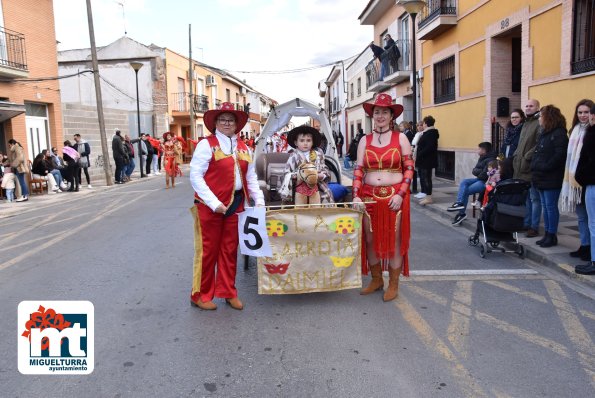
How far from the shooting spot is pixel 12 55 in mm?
16922

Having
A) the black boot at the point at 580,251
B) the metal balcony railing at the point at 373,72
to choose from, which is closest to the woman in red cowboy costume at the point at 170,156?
the metal balcony railing at the point at 373,72

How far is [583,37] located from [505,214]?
487 cm

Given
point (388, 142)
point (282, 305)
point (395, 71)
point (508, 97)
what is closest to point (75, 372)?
point (282, 305)

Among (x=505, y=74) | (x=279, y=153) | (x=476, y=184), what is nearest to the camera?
(x=279, y=153)

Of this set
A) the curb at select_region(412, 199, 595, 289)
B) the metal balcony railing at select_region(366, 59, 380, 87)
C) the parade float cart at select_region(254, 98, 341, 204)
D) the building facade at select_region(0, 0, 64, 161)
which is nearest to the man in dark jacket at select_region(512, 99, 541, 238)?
the curb at select_region(412, 199, 595, 289)

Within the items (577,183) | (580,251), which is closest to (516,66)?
(577,183)

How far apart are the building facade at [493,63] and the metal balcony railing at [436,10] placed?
30mm

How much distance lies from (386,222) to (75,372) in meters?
2.95

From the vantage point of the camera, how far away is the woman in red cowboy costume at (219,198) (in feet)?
15.0

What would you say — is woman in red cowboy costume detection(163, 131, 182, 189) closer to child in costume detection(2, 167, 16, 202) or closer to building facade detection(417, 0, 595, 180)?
child in costume detection(2, 167, 16, 202)

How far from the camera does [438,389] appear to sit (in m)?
3.25

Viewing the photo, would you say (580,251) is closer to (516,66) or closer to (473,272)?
(473,272)

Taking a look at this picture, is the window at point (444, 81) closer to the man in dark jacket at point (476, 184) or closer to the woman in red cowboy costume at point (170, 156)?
the man in dark jacket at point (476, 184)

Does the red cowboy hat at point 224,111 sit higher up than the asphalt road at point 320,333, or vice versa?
the red cowboy hat at point 224,111
